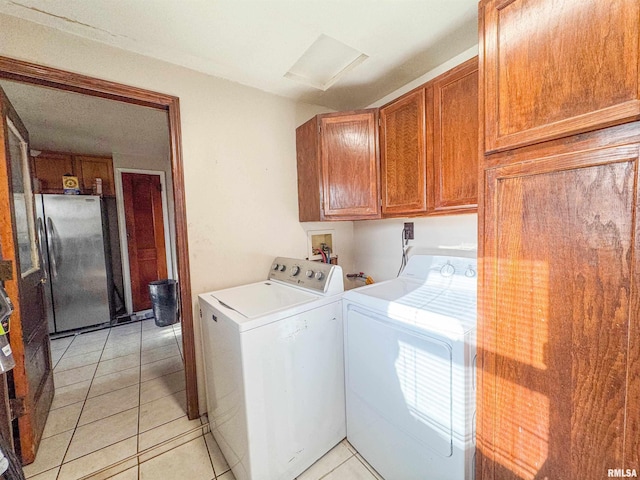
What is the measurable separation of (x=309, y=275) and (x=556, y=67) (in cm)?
138

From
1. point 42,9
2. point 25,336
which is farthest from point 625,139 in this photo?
point 25,336

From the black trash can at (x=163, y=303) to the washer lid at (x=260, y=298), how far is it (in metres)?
2.17

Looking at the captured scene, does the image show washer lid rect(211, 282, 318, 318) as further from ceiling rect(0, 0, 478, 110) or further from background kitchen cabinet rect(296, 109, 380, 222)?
ceiling rect(0, 0, 478, 110)

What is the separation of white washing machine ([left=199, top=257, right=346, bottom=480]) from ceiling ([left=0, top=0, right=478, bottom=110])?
1.30 m

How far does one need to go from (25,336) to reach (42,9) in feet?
5.45

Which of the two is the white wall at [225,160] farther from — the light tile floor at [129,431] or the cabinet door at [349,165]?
the cabinet door at [349,165]

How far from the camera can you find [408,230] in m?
1.93

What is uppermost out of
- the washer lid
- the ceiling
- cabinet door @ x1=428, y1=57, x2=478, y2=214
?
the ceiling

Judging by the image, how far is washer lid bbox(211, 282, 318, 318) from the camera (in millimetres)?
1297

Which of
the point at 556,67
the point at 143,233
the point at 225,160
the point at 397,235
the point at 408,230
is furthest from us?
the point at 143,233

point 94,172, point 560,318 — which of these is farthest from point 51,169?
point 560,318

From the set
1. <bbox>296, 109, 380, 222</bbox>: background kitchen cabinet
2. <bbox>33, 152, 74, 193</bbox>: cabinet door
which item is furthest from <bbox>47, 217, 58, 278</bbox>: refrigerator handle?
<bbox>296, 109, 380, 222</bbox>: background kitchen cabinet

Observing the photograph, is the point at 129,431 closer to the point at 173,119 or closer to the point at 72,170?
the point at 173,119

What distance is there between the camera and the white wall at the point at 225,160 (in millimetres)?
1438
